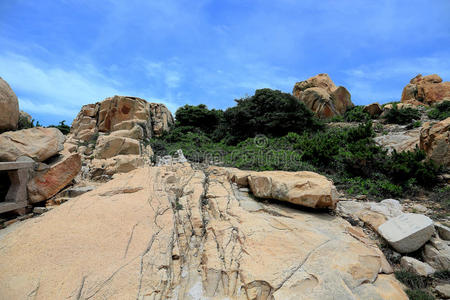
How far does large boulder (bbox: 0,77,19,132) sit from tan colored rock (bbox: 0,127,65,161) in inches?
22.8

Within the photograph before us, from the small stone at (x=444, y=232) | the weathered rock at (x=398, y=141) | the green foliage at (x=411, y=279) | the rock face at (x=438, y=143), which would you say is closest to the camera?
the green foliage at (x=411, y=279)

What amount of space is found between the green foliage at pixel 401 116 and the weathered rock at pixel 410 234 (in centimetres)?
1343

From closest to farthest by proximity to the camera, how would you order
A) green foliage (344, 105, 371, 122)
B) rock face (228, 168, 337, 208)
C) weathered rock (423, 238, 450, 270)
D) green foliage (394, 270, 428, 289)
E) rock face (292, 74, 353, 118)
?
1. green foliage (394, 270, 428, 289)
2. weathered rock (423, 238, 450, 270)
3. rock face (228, 168, 337, 208)
4. green foliage (344, 105, 371, 122)
5. rock face (292, 74, 353, 118)

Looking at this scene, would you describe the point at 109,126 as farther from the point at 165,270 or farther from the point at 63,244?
the point at 165,270

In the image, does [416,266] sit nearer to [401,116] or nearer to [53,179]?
[53,179]

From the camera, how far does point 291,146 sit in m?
12.3

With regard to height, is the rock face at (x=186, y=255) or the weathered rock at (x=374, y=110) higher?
the weathered rock at (x=374, y=110)

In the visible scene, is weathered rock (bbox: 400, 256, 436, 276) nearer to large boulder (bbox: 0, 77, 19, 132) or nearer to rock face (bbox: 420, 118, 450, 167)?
rock face (bbox: 420, 118, 450, 167)

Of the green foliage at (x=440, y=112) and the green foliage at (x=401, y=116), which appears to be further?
the green foliage at (x=401, y=116)

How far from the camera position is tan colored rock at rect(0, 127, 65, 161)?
20.4 feet

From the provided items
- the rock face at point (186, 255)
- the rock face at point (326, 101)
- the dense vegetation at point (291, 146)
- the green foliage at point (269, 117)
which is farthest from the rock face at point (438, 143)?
the rock face at point (326, 101)

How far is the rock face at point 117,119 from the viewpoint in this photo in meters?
15.0

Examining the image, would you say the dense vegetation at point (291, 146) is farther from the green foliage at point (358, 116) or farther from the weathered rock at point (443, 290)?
the weathered rock at point (443, 290)

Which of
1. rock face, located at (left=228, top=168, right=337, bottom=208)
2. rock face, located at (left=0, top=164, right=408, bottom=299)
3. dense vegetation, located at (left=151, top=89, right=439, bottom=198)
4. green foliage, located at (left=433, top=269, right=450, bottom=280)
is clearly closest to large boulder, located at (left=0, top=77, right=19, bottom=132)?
rock face, located at (left=0, top=164, right=408, bottom=299)
